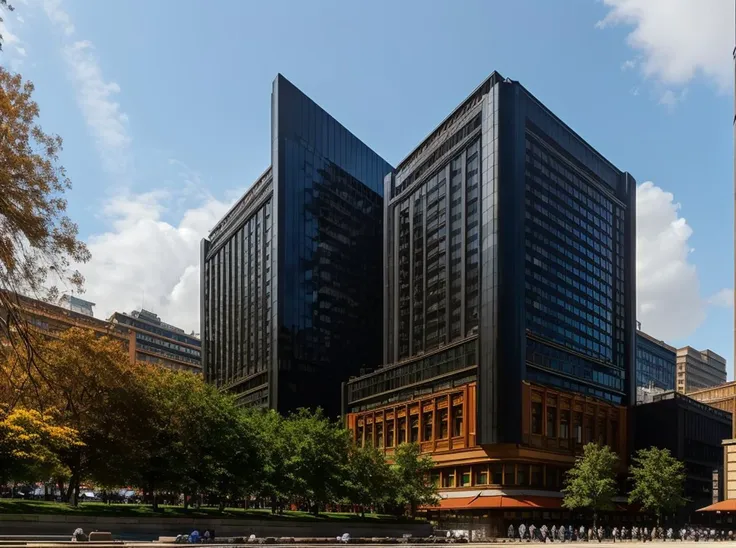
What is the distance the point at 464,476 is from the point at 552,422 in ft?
42.3

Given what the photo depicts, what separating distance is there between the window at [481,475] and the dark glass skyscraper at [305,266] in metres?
42.3

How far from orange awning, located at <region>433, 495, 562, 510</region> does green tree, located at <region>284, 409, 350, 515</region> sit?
21.0m

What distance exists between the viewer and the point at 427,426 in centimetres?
9488

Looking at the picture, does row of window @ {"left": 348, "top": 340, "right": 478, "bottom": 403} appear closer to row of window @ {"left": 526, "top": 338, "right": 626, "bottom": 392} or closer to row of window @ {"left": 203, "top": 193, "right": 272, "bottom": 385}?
row of window @ {"left": 526, "top": 338, "right": 626, "bottom": 392}

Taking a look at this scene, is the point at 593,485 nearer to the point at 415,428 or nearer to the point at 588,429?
the point at 588,429

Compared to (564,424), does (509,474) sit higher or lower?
lower

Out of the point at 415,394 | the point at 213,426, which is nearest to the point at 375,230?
the point at 415,394

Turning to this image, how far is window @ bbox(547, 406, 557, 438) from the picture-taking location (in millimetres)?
88750

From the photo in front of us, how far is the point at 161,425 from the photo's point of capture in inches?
2207

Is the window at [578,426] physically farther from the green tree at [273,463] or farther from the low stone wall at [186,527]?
the green tree at [273,463]

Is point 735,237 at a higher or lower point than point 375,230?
lower

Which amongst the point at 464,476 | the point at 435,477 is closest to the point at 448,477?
the point at 464,476

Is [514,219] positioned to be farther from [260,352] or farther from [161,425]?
[260,352]

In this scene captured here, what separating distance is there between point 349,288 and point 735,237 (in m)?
72.9
